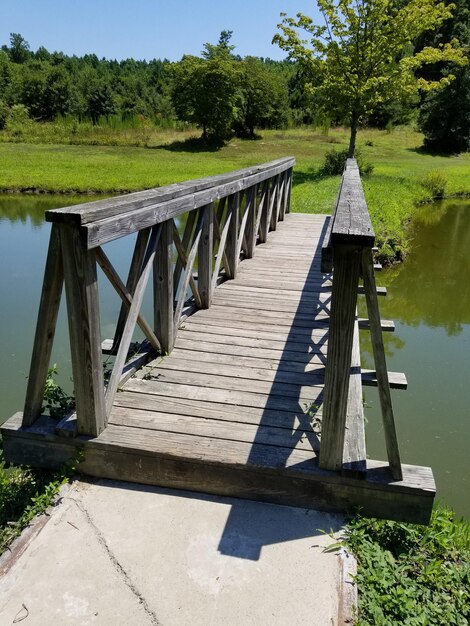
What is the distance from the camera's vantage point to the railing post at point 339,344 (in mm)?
2102

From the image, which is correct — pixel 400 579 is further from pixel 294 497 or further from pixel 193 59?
pixel 193 59

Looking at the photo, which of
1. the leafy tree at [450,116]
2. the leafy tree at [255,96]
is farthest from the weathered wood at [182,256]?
the leafy tree at [255,96]

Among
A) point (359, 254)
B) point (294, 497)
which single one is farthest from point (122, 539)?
point (359, 254)

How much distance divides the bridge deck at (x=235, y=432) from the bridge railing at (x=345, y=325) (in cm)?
15

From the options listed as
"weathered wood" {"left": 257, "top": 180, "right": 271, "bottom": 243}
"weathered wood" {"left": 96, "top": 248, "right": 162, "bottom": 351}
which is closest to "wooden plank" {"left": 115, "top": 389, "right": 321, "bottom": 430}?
"weathered wood" {"left": 96, "top": 248, "right": 162, "bottom": 351}

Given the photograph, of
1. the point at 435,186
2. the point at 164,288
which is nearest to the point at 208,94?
the point at 435,186

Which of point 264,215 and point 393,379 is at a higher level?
point 264,215

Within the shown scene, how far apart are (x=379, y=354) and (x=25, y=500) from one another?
1.81 m

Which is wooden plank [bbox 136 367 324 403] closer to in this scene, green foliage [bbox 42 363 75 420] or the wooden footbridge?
the wooden footbridge

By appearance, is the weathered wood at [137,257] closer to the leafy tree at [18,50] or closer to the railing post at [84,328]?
the railing post at [84,328]

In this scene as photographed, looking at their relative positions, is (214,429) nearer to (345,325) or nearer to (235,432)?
(235,432)

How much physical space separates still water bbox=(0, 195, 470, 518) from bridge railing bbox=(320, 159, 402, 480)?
1794 millimetres

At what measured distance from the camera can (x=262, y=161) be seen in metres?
25.0

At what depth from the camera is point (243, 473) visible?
2465mm
